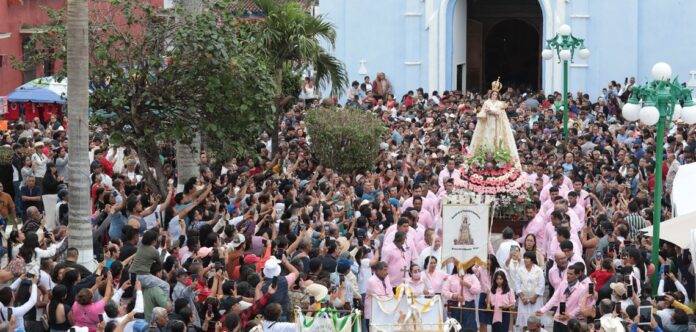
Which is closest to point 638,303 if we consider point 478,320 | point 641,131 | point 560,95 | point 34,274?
point 478,320

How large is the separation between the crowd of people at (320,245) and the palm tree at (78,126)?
32 cm

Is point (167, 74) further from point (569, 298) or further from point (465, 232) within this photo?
point (569, 298)

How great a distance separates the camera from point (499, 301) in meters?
15.0

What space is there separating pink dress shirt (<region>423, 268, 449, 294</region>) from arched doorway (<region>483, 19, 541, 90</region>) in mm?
27303

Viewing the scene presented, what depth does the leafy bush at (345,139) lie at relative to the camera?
2320 cm

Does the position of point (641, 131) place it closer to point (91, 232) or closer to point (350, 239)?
point (350, 239)

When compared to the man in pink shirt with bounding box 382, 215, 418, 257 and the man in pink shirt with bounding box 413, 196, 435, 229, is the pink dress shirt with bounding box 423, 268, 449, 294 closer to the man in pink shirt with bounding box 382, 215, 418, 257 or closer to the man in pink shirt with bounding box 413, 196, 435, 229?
the man in pink shirt with bounding box 382, 215, 418, 257

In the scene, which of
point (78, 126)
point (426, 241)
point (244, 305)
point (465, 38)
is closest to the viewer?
point (244, 305)

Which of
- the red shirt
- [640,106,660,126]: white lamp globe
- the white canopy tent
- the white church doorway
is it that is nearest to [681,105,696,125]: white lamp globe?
[640,106,660,126]: white lamp globe

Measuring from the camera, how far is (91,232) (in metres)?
15.5

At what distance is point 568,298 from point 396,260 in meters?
2.24

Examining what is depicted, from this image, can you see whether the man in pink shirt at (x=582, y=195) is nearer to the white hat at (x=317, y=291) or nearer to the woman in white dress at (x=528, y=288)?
the woman in white dress at (x=528, y=288)

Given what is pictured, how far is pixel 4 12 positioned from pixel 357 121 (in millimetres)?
15553

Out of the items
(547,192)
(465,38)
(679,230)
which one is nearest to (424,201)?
(547,192)
